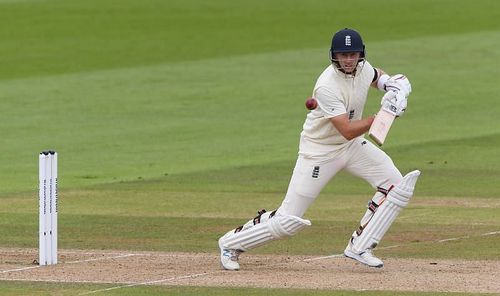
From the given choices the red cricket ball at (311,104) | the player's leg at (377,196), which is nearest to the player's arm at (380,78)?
the player's leg at (377,196)

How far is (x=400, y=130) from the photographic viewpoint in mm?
24516

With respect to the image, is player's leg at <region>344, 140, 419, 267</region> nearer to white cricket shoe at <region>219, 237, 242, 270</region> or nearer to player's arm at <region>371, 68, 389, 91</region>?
player's arm at <region>371, 68, 389, 91</region>

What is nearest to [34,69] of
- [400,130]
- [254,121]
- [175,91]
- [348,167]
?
[175,91]

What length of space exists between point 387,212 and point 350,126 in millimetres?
817

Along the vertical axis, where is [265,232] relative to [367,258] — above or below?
above

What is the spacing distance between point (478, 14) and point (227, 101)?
13793mm

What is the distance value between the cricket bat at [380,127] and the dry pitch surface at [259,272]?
43.8 inches

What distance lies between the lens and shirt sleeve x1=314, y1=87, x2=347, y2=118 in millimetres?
11477

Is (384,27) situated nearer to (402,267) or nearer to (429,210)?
(429,210)

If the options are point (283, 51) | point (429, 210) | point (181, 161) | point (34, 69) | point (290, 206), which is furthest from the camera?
point (283, 51)

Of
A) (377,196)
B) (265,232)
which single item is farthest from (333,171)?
(265,232)

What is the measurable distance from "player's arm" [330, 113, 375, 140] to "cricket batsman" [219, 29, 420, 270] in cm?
1

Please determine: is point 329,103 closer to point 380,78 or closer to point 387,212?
point 380,78

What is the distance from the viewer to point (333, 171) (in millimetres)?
11742
